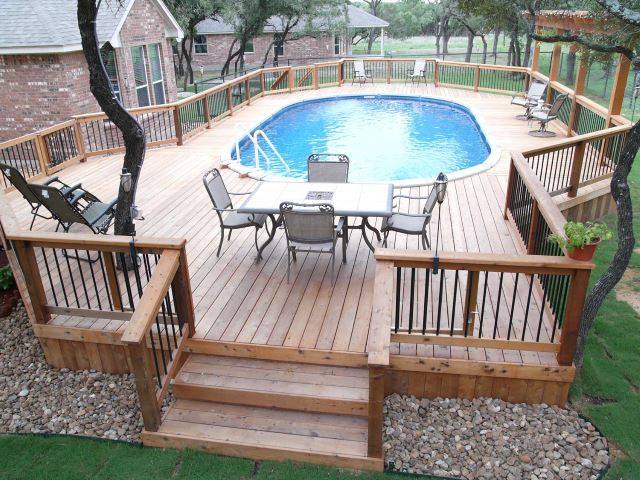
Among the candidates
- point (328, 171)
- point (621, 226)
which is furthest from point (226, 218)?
point (621, 226)

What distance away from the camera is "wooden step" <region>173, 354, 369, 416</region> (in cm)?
371

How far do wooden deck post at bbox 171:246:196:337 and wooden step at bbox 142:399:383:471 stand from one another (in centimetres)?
64

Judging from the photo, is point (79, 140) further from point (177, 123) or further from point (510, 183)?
point (510, 183)

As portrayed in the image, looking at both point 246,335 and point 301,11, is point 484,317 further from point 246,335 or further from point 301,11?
point 301,11

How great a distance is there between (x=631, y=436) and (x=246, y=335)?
9.07 ft

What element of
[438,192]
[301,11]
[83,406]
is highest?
[301,11]

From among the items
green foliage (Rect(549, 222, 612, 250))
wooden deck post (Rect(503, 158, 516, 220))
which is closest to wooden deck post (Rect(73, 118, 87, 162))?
wooden deck post (Rect(503, 158, 516, 220))

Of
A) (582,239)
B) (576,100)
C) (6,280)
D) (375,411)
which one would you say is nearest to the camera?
(375,411)

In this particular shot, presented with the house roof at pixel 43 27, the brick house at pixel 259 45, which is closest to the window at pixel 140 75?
the house roof at pixel 43 27

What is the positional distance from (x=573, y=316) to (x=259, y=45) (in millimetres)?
29688

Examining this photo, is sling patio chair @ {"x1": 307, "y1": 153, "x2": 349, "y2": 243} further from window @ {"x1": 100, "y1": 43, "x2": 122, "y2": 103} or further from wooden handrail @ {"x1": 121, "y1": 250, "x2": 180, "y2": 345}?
window @ {"x1": 100, "y1": 43, "x2": 122, "y2": 103}

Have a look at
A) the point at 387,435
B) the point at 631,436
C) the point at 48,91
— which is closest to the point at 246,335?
the point at 387,435

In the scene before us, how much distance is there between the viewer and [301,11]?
2073 cm

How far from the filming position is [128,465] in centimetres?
354
